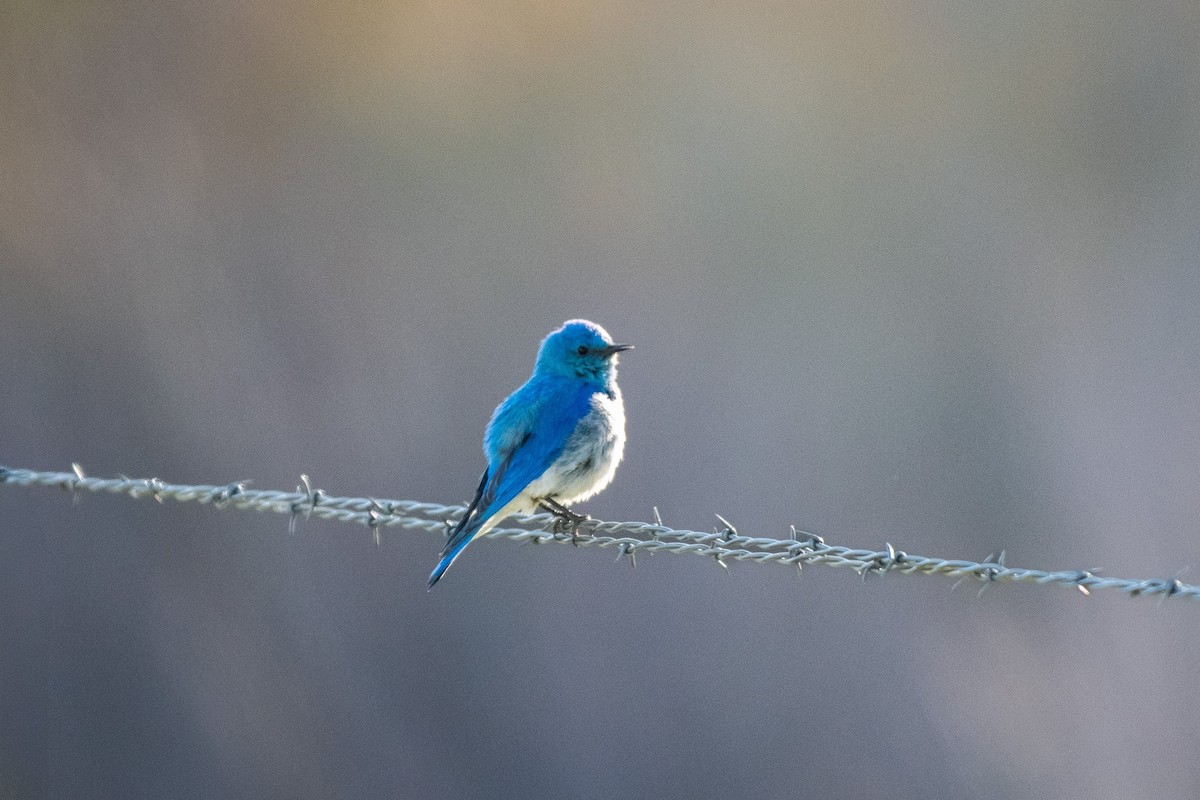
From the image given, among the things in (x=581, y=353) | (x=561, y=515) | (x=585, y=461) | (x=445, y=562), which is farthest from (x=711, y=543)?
(x=581, y=353)

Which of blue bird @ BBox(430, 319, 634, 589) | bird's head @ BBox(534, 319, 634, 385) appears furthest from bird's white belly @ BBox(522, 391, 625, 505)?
bird's head @ BBox(534, 319, 634, 385)

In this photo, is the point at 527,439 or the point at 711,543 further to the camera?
the point at 527,439

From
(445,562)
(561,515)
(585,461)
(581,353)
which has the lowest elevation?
(445,562)

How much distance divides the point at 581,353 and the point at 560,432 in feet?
1.71

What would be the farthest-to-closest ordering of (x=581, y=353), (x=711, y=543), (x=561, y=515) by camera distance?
(x=581, y=353)
(x=561, y=515)
(x=711, y=543)

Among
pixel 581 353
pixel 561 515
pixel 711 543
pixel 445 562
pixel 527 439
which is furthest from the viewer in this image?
pixel 581 353

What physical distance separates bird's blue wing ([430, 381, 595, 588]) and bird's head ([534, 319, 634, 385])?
0.36ft

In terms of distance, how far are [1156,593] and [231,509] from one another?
6602 millimetres

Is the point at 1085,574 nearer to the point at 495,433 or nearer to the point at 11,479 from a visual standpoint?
the point at 495,433

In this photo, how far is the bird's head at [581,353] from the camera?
5.29 meters

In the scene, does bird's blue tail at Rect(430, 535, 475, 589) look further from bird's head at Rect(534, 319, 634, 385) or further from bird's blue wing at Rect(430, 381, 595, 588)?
bird's head at Rect(534, 319, 634, 385)

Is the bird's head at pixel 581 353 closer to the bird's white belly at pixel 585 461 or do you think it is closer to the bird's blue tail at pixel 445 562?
the bird's white belly at pixel 585 461

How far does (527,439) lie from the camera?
191 inches

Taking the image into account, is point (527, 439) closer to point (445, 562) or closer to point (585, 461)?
point (585, 461)
